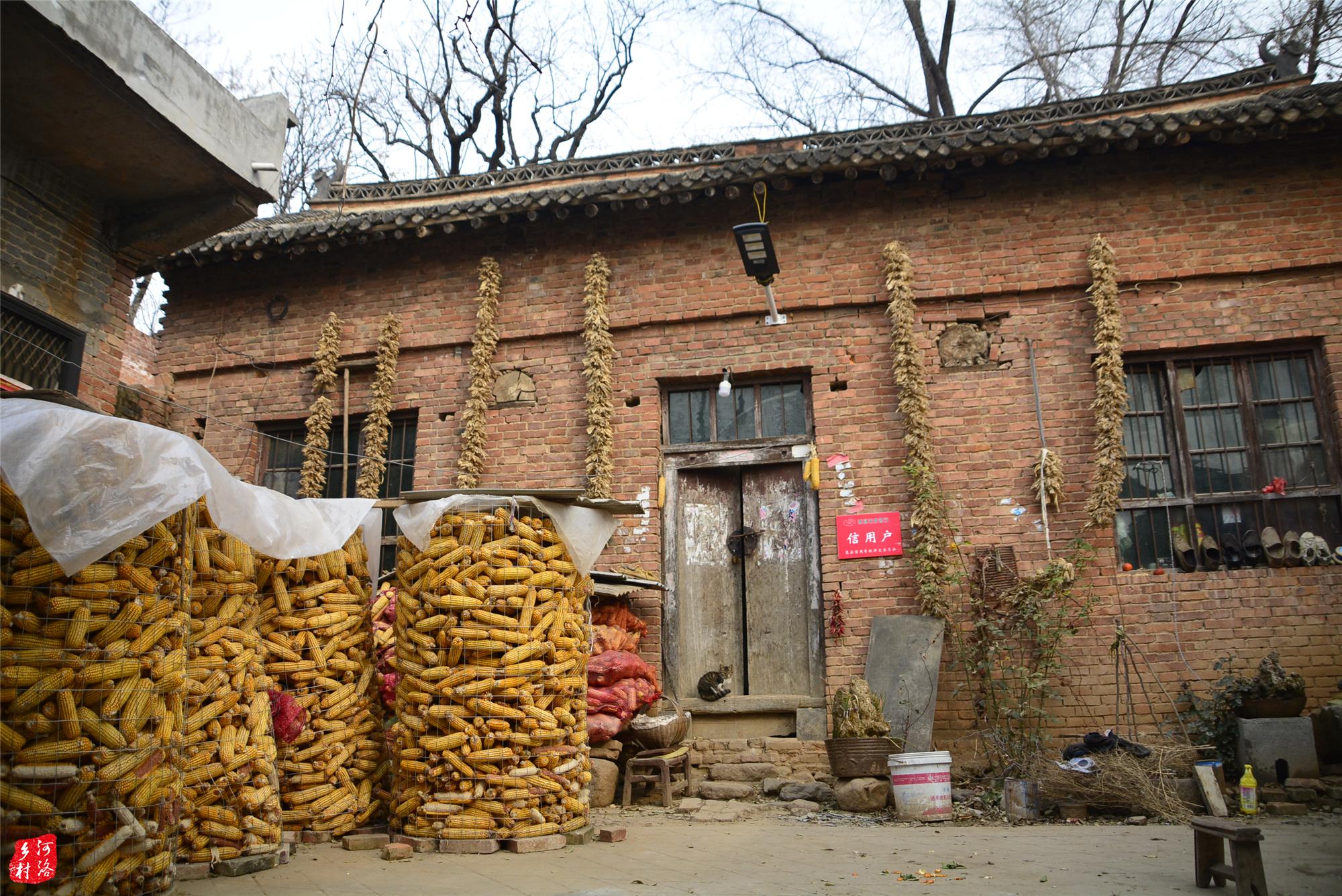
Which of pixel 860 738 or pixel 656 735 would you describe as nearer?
pixel 860 738

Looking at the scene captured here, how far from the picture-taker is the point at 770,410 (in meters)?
9.39

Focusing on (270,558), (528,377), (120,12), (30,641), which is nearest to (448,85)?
(528,377)

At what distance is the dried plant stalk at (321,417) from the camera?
10078 mm

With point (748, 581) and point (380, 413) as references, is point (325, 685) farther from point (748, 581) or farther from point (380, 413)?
point (380, 413)

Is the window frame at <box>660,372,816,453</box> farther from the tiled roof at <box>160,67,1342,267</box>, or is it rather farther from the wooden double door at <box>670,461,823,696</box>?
the tiled roof at <box>160,67,1342,267</box>

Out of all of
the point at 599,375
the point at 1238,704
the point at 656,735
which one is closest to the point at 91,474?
the point at 656,735

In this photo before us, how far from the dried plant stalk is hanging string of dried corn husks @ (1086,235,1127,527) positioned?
7445 mm

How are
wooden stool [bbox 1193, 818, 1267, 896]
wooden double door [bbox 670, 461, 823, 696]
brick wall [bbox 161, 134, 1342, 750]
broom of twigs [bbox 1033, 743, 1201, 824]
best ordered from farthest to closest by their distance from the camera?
1. wooden double door [bbox 670, 461, 823, 696]
2. brick wall [bbox 161, 134, 1342, 750]
3. broom of twigs [bbox 1033, 743, 1201, 824]
4. wooden stool [bbox 1193, 818, 1267, 896]

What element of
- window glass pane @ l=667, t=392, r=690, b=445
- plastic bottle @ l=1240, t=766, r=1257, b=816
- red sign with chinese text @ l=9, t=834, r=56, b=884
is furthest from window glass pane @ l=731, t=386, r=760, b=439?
red sign with chinese text @ l=9, t=834, r=56, b=884

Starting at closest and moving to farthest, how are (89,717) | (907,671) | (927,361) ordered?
1. (89,717)
2. (907,671)
3. (927,361)

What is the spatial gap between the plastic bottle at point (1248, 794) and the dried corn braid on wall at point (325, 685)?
229 inches

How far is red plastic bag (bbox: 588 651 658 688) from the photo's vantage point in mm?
7613

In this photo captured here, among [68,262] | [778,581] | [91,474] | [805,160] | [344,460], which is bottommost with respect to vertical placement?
[778,581]

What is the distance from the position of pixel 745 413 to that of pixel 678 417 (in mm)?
670
